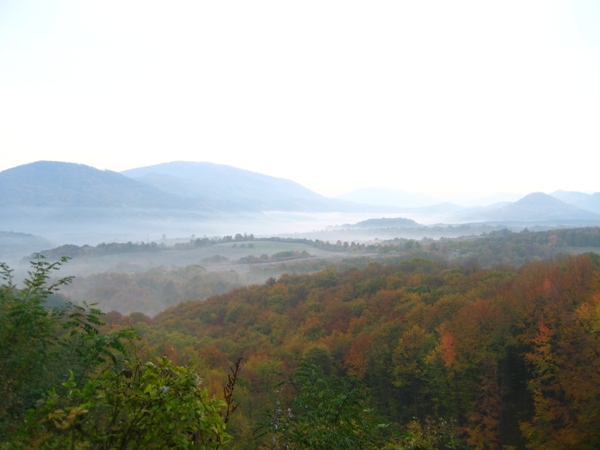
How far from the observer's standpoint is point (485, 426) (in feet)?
75.7

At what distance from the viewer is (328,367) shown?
31141 millimetres

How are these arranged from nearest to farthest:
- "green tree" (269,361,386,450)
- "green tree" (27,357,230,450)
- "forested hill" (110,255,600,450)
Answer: "green tree" (27,357,230,450) → "green tree" (269,361,386,450) → "forested hill" (110,255,600,450)

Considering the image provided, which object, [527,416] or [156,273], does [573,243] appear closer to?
[527,416]

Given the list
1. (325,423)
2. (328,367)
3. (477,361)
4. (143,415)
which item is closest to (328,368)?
(328,367)

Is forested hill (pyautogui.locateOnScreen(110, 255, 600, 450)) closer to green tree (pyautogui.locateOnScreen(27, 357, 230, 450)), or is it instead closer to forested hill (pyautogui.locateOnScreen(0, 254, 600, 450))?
forested hill (pyautogui.locateOnScreen(0, 254, 600, 450))

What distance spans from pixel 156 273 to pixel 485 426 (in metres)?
112

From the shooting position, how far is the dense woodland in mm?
3303

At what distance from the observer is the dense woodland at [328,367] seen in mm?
3303

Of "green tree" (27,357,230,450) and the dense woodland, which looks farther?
the dense woodland

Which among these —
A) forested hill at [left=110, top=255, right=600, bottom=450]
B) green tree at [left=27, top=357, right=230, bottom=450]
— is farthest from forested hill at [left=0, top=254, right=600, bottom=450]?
forested hill at [left=110, top=255, right=600, bottom=450]

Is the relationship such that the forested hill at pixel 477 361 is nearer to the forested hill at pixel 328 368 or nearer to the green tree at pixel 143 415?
the forested hill at pixel 328 368

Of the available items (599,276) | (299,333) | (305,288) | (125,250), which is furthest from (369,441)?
(125,250)

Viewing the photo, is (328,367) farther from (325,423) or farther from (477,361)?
(325,423)

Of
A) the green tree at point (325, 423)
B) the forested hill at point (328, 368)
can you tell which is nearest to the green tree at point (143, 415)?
the forested hill at point (328, 368)
